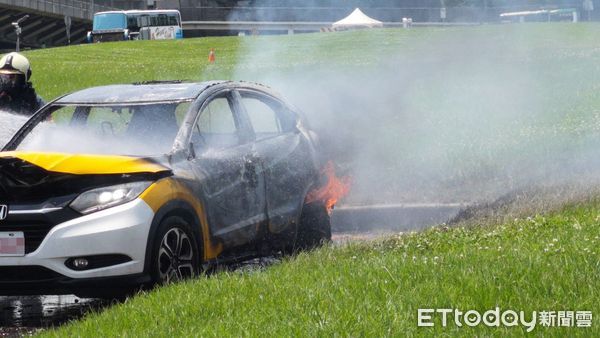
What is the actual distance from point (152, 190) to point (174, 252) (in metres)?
0.52

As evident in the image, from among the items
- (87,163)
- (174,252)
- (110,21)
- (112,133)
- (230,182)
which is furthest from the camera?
(110,21)

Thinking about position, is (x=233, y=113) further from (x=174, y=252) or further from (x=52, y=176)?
(x=52, y=176)

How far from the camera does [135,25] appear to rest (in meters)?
70.9

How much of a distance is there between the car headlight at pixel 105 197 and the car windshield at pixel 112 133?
2.46 ft

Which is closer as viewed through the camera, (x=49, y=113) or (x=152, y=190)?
(x=152, y=190)

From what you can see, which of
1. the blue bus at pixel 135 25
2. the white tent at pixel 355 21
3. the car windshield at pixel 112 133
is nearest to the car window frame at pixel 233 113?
the car windshield at pixel 112 133

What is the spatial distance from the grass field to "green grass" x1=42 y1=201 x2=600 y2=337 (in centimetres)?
1

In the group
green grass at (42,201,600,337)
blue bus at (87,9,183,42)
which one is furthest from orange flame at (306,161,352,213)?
blue bus at (87,9,183,42)

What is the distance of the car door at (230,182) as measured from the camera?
869cm

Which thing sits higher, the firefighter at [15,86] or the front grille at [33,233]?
the firefighter at [15,86]

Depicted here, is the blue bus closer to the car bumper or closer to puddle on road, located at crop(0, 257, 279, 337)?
puddle on road, located at crop(0, 257, 279, 337)

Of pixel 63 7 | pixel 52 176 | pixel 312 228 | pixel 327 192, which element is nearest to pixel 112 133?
pixel 52 176

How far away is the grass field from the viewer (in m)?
6.37

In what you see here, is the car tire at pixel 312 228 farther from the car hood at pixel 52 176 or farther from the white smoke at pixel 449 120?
the white smoke at pixel 449 120
